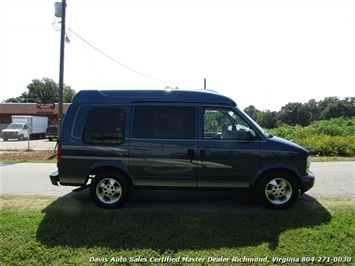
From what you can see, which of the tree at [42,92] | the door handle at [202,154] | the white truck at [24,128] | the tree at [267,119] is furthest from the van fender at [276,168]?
the tree at [267,119]

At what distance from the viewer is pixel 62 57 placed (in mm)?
11773

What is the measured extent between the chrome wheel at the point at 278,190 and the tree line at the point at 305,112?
98224 mm

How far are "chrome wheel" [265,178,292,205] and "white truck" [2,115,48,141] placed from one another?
26114 mm

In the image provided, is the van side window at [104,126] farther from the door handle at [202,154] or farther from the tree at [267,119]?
the tree at [267,119]

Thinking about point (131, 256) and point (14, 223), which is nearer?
point (131, 256)

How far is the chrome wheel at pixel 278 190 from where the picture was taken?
455 centimetres

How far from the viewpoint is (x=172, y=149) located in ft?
14.8

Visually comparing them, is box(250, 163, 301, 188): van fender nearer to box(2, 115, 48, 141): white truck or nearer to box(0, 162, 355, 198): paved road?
box(0, 162, 355, 198): paved road

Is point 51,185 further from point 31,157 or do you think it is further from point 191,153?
point 31,157

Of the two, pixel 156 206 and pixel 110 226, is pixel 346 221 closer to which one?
pixel 156 206

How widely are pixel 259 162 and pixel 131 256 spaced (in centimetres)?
281

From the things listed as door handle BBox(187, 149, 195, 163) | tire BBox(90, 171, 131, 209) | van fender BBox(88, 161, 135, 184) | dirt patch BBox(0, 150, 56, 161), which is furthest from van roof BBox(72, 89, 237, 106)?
dirt patch BBox(0, 150, 56, 161)

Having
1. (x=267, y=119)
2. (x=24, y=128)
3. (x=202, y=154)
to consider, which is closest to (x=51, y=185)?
(x=202, y=154)

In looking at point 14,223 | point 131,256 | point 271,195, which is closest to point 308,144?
point 271,195
